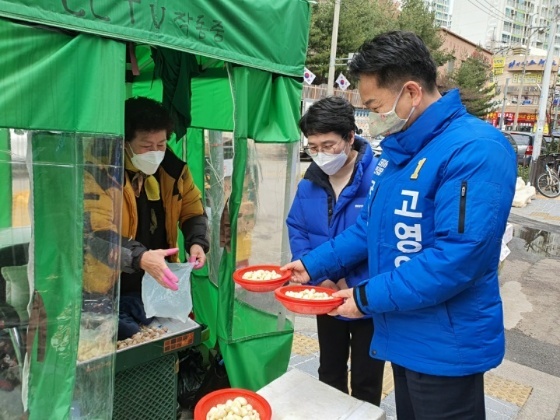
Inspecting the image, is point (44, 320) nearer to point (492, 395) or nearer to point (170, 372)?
point (170, 372)

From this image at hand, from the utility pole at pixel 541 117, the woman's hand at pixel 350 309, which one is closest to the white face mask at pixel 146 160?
the woman's hand at pixel 350 309

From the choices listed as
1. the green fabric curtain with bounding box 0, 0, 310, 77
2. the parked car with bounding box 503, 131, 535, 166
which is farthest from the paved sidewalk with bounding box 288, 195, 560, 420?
the parked car with bounding box 503, 131, 535, 166

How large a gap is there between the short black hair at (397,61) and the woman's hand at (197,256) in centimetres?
148

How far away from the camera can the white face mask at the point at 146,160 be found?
225 cm

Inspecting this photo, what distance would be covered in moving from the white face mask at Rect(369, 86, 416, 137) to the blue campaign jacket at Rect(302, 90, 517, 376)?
1.3 inches

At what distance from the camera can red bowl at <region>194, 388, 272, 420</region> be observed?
171cm

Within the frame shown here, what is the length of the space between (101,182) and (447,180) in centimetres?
130

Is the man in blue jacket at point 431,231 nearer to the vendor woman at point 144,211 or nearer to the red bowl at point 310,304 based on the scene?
the red bowl at point 310,304

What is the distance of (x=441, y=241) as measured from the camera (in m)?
1.41

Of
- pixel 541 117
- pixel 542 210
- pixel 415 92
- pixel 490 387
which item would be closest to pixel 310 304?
pixel 415 92

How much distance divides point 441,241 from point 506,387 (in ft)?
8.67

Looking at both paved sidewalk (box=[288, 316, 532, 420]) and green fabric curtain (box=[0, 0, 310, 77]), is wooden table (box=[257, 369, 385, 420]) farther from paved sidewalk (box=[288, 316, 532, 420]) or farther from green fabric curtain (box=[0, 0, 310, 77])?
green fabric curtain (box=[0, 0, 310, 77])

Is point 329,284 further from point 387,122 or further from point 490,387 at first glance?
point 490,387

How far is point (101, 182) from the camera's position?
1811 mm
